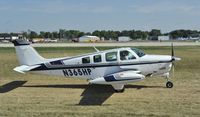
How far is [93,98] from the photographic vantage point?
12602mm

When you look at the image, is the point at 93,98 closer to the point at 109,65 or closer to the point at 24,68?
the point at 109,65

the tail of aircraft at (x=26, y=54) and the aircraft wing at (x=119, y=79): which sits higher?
the tail of aircraft at (x=26, y=54)

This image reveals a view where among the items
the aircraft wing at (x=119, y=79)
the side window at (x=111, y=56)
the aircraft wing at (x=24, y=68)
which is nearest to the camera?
the aircraft wing at (x=119, y=79)

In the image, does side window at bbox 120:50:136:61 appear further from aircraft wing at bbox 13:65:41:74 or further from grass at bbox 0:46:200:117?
aircraft wing at bbox 13:65:41:74

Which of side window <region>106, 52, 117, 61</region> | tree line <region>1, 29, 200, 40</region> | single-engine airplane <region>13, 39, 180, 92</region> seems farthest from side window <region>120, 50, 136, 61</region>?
tree line <region>1, 29, 200, 40</region>

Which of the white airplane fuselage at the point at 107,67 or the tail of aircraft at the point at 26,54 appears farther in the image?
the tail of aircraft at the point at 26,54

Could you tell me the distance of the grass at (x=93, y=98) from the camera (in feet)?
33.2

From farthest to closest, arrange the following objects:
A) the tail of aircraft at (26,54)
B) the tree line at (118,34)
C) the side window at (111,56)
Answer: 1. the tree line at (118,34)
2. the tail of aircraft at (26,54)
3. the side window at (111,56)

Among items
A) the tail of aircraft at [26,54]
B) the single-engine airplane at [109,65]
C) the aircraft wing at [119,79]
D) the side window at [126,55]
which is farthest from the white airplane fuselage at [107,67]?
the aircraft wing at [119,79]

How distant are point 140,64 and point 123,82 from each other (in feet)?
5.39

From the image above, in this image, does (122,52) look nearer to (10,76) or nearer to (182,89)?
(182,89)

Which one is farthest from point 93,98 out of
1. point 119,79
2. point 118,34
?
point 118,34

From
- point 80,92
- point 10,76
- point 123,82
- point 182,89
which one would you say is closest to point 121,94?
point 123,82

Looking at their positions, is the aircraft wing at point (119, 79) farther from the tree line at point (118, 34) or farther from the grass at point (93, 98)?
the tree line at point (118, 34)
